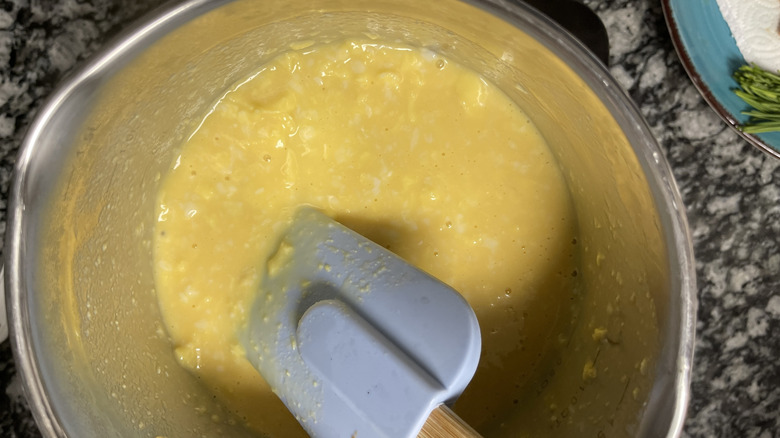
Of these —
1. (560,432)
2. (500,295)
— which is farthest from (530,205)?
(560,432)

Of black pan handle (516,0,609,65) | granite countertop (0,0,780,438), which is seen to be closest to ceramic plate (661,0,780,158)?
granite countertop (0,0,780,438)

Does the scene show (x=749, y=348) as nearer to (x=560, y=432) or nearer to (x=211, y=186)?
(x=560, y=432)

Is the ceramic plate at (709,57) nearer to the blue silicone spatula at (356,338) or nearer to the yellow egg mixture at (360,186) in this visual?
the yellow egg mixture at (360,186)

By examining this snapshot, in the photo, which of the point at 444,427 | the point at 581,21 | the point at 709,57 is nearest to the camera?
the point at 444,427

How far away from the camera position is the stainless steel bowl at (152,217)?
626mm

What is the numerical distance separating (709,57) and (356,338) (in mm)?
681

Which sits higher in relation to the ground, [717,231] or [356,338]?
[356,338]

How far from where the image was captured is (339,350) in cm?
72

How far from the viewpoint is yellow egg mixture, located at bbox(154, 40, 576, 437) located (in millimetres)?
860

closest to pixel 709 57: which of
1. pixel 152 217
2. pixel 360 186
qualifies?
pixel 360 186

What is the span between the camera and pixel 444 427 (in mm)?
648

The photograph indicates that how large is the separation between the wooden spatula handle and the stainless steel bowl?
19cm

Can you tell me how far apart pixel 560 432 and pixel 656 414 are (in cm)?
19

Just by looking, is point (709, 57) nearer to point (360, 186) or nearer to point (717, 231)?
point (717, 231)
